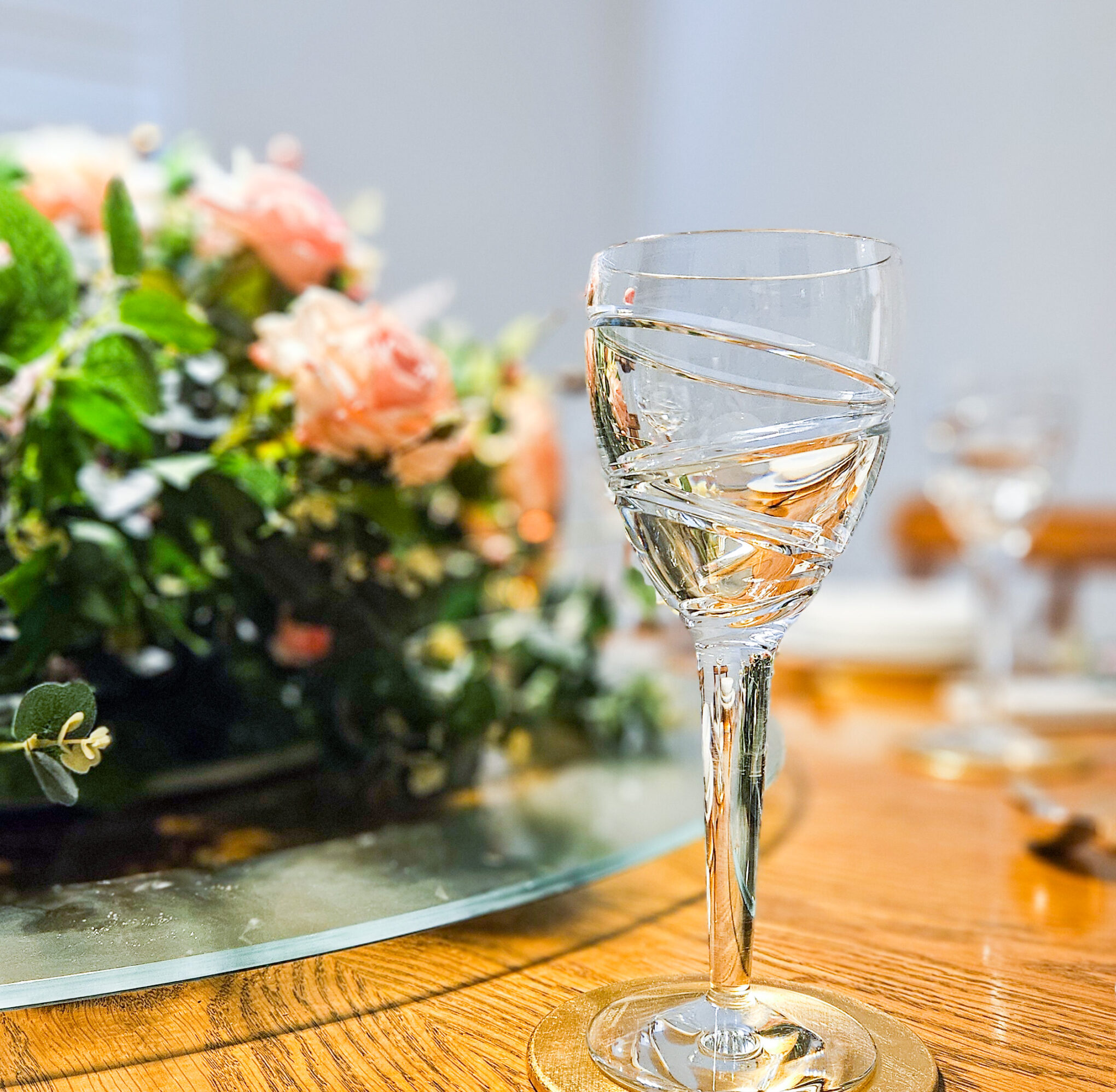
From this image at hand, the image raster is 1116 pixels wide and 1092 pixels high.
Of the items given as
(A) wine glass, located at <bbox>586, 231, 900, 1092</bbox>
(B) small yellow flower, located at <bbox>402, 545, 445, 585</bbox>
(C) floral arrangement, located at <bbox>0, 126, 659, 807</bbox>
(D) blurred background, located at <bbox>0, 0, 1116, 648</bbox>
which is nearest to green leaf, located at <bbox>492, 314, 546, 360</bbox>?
(C) floral arrangement, located at <bbox>0, 126, 659, 807</bbox>

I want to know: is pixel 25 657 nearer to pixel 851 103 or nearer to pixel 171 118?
pixel 171 118

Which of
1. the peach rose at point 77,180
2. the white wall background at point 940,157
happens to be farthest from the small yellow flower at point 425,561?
the white wall background at point 940,157

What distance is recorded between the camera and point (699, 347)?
25cm

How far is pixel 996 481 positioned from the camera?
0.68 meters

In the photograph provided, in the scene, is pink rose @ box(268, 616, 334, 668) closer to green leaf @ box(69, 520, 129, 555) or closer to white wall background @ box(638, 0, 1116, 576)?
green leaf @ box(69, 520, 129, 555)

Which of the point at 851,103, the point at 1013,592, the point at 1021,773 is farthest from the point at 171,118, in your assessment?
the point at 1021,773

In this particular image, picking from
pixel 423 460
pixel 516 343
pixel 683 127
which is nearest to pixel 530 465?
pixel 516 343

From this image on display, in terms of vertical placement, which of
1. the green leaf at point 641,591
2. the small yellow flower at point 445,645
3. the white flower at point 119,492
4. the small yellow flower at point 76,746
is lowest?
the small yellow flower at point 445,645

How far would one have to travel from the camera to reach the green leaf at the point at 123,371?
0.40m

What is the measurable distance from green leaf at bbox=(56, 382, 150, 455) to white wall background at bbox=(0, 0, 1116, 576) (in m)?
1.30

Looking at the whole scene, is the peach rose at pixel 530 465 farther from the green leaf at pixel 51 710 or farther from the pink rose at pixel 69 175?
the green leaf at pixel 51 710

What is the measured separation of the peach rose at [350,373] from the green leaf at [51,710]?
0.16m

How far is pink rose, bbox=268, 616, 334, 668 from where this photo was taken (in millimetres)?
490

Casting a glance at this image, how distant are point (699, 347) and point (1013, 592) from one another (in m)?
2.22
